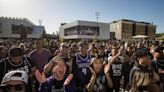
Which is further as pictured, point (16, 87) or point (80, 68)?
point (80, 68)

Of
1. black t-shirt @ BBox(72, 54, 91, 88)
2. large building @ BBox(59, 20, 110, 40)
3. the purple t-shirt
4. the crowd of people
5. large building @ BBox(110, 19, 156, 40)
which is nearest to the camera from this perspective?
the crowd of people

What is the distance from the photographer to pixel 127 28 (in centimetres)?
11175

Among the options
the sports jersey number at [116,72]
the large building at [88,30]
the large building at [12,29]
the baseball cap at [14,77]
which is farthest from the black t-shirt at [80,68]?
the large building at [12,29]

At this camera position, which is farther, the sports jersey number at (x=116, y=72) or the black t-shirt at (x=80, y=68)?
the sports jersey number at (x=116, y=72)

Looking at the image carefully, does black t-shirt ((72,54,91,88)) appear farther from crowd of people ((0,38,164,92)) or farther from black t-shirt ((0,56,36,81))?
black t-shirt ((0,56,36,81))

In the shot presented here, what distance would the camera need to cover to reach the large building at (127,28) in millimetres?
109062

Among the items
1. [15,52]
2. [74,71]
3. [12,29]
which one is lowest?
[74,71]

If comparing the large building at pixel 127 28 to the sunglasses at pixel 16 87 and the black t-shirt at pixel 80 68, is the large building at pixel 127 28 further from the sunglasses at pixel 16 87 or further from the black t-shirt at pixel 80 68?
Result: the sunglasses at pixel 16 87

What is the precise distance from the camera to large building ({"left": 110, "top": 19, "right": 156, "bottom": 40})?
109062 mm

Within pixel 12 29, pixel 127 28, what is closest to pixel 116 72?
pixel 12 29

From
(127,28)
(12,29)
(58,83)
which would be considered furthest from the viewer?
(127,28)

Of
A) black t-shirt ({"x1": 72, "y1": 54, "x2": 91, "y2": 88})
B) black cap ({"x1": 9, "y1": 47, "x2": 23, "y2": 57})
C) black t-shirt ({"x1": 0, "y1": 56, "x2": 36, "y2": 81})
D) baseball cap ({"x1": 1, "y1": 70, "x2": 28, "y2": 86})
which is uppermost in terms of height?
black cap ({"x1": 9, "y1": 47, "x2": 23, "y2": 57})

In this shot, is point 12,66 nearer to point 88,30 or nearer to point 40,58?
point 40,58

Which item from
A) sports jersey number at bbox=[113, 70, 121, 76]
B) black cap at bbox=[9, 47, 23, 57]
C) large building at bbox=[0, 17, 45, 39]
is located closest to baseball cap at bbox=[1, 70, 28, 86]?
black cap at bbox=[9, 47, 23, 57]
